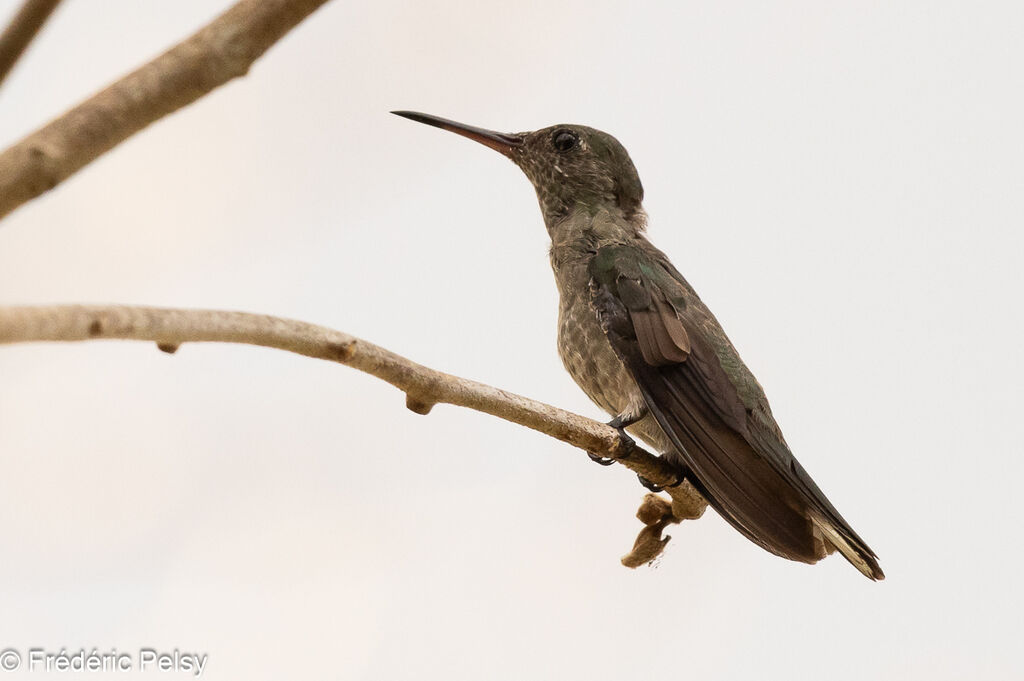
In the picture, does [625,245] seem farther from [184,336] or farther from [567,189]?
[184,336]

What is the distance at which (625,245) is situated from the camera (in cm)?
379

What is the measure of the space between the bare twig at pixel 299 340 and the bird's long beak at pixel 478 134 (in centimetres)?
155

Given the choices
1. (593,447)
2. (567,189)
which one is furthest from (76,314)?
(567,189)

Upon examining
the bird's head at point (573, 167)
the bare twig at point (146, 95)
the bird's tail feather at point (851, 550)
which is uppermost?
the bird's head at point (573, 167)

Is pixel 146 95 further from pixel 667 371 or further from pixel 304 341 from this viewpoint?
pixel 667 371

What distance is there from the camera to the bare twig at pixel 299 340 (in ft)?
3.96

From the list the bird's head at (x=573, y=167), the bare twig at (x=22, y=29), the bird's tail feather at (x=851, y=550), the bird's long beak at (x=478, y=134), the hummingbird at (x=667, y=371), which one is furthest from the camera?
the bird's head at (x=573, y=167)

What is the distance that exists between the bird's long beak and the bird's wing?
0.74m

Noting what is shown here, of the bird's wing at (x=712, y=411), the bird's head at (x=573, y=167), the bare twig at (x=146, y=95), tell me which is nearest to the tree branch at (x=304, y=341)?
the bare twig at (x=146, y=95)

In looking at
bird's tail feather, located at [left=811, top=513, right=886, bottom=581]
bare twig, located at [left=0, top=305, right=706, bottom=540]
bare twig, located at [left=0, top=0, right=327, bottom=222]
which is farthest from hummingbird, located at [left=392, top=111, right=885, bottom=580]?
bare twig, located at [left=0, top=0, right=327, bottom=222]

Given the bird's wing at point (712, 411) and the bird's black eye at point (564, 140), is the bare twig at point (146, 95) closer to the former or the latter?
the bird's wing at point (712, 411)

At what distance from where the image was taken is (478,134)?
4.12m

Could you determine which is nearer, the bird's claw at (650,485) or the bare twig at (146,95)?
the bare twig at (146,95)

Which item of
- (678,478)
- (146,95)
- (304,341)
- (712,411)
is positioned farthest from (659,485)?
(146,95)
